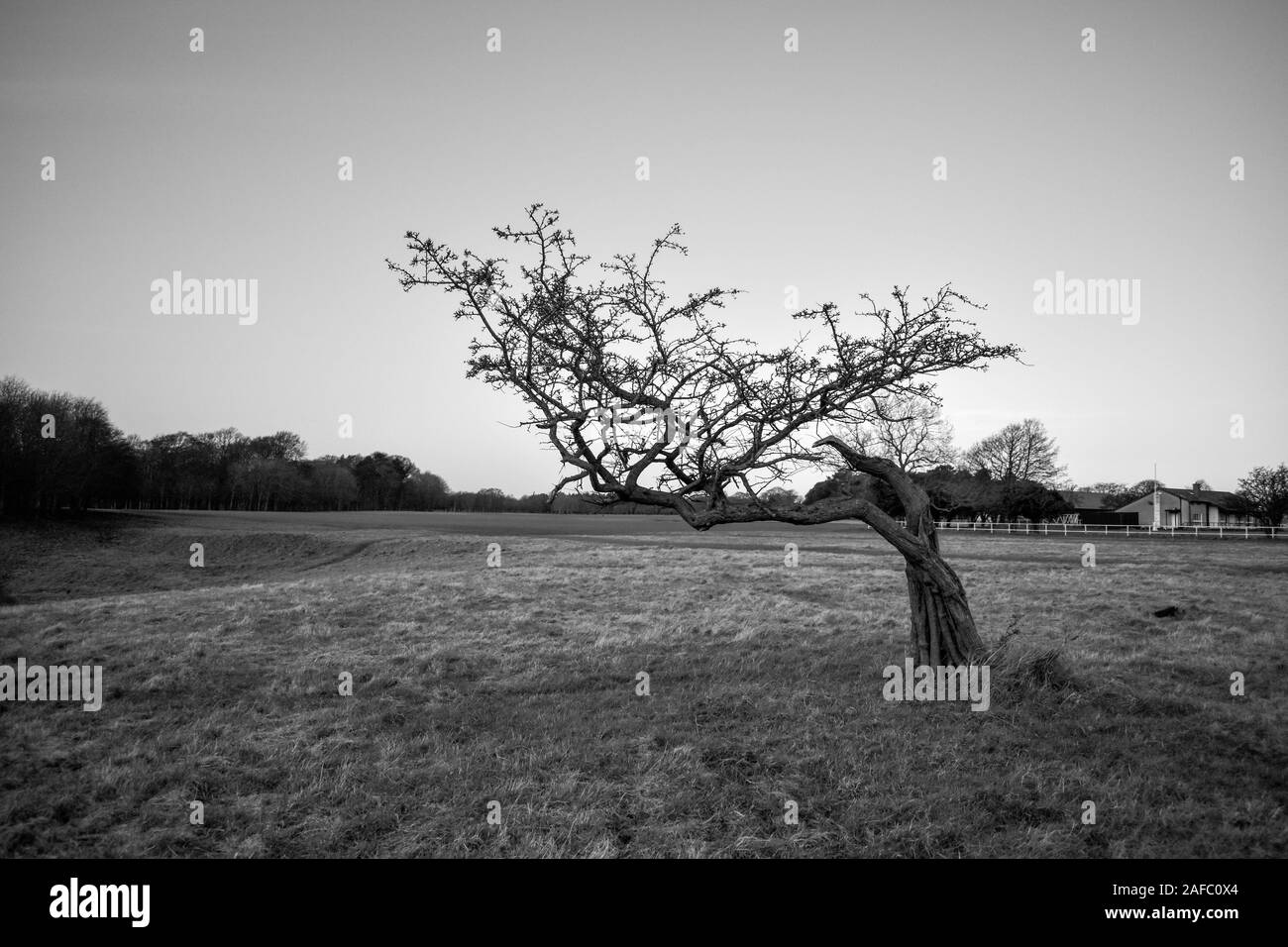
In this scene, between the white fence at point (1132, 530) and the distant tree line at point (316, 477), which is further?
the white fence at point (1132, 530)

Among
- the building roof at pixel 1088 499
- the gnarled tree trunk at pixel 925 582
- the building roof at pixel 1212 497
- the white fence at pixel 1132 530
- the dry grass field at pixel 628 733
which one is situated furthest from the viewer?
the building roof at pixel 1088 499

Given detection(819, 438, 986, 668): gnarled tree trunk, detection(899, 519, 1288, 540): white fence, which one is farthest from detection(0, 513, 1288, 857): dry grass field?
detection(899, 519, 1288, 540): white fence

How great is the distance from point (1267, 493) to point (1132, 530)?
13547 millimetres

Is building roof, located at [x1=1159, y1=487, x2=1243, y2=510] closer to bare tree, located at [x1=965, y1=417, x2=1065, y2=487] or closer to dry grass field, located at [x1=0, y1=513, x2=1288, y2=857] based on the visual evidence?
bare tree, located at [x1=965, y1=417, x2=1065, y2=487]

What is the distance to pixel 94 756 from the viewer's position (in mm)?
7906

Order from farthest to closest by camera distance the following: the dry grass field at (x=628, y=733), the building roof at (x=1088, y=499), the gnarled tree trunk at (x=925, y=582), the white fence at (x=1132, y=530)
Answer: the building roof at (x=1088, y=499)
the white fence at (x=1132, y=530)
the gnarled tree trunk at (x=925, y=582)
the dry grass field at (x=628, y=733)

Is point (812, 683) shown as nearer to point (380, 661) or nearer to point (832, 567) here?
point (380, 661)

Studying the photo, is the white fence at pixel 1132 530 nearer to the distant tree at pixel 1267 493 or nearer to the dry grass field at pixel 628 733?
the distant tree at pixel 1267 493

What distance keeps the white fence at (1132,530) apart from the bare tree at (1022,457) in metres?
6.35

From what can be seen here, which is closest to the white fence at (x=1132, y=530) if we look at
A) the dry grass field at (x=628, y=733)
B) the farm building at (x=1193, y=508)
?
the farm building at (x=1193, y=508)

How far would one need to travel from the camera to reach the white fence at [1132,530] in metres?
50.3

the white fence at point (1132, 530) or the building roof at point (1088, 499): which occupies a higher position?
the building roof at point (1088, 499)

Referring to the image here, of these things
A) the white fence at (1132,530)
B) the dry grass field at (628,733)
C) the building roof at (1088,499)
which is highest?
the building roof at (1088,499)
